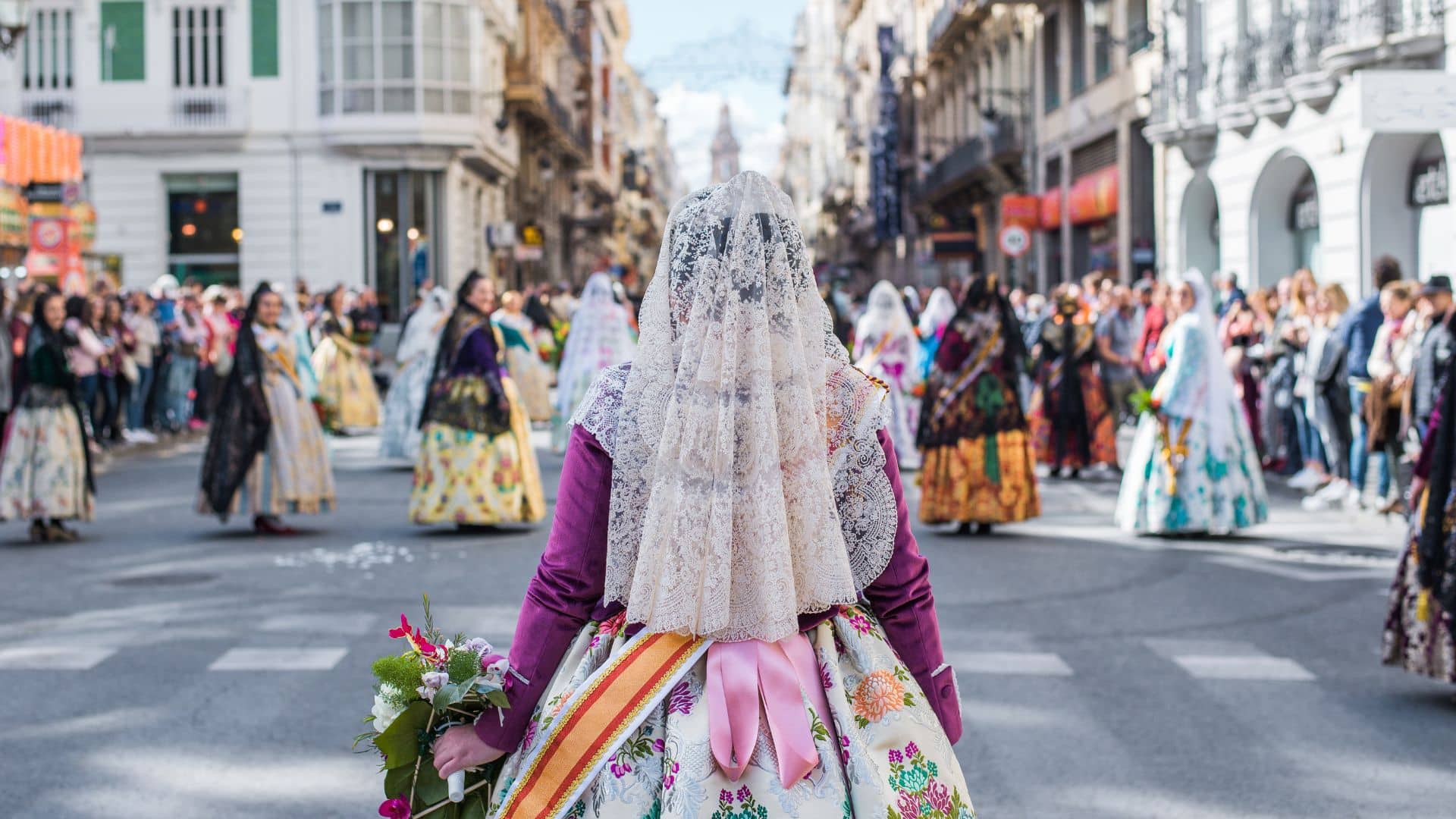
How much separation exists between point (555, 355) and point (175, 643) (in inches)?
793

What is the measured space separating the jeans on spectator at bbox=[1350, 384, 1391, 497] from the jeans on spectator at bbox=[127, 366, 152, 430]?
14.0 metres

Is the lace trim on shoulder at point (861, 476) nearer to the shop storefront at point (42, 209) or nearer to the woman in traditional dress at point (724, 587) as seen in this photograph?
the woman in traditional dress at point (724, 587)

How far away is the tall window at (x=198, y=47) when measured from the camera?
3788 centimetres

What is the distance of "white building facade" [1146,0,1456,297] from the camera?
62.3ft

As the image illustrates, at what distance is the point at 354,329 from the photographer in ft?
79.3

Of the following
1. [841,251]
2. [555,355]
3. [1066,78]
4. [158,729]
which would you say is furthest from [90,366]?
[841,251]

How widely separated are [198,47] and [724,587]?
37492 millimetres

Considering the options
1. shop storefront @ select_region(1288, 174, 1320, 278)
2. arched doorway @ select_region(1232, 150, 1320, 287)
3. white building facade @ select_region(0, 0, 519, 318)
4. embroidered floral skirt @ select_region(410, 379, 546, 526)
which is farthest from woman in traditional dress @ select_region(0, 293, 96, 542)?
white building facade @ select_region(0, 0, 519, 318)

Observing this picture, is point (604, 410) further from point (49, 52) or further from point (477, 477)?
point (49, 52)

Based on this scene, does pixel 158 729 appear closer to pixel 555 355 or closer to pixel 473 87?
pixel 555 355

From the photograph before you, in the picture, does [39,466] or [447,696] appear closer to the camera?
[447,696]

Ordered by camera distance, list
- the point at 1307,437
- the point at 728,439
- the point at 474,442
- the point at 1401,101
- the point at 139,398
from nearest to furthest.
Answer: the point at 728,439, the point at 1401,101, the point at 474,442, the point at 1307,437, the point at 139,398

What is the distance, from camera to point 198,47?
125 ft

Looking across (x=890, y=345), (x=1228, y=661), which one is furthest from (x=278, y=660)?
(x=890, y=345)
